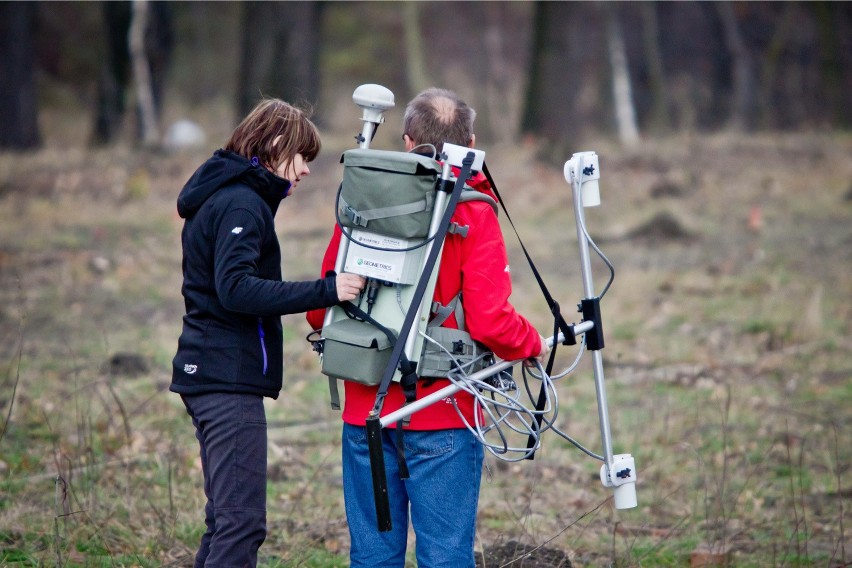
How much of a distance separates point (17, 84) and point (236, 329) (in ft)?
55.9

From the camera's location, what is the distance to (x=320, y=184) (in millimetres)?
15641

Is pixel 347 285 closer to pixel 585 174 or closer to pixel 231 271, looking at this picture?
pixel 231 271

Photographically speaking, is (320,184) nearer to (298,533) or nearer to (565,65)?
(565,65)

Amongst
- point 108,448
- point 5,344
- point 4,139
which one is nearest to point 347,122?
point 4,139

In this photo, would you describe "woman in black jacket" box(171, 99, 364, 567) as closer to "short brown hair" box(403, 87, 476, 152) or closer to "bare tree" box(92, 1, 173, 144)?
"short brown hair" box(403, 87, 476, 152)

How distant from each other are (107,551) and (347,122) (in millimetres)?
20144

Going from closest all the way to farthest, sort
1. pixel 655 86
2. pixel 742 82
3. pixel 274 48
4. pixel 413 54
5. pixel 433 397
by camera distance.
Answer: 1. pixel 433 397
2. pixel 274 48
3. pixel 413 54
4. pixel 655 86
5. pixel 742 82

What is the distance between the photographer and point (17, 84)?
61.6 feet

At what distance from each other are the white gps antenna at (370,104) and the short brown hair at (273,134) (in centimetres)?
19

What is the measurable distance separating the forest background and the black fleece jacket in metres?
0.93

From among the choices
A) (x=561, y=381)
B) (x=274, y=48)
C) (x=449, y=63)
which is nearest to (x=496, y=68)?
(x=449, y=63)

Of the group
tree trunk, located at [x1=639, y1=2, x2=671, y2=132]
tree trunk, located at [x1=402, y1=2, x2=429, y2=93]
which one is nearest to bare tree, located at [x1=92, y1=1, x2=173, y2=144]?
tree trunk, located at [x1=402, y1=2, x2=429, y2=93]

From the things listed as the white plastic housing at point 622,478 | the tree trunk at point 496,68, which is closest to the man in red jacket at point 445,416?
the white plastic housing at point 622,478

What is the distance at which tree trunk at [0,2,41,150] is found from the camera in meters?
18.4
